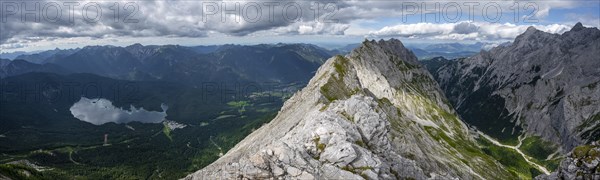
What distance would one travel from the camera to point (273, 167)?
57375 millimetres

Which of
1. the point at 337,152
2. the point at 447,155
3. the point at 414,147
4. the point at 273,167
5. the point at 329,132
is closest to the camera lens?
the point at 273,167

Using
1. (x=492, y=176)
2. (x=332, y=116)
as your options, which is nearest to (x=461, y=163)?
(x=492, y=176)

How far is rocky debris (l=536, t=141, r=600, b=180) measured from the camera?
2482 inches

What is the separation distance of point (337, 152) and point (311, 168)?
6175mm

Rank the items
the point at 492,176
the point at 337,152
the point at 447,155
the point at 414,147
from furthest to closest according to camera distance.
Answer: the point at 492,176 < the point at 447,155 < the point at 414,147 < the point at 337,152

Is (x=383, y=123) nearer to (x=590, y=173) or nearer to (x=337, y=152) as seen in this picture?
(x=337, y=152)

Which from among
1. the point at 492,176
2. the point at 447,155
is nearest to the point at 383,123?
the point at 447,155

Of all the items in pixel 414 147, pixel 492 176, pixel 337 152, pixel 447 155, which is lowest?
pixel 492 176

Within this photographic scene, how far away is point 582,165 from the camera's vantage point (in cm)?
6525

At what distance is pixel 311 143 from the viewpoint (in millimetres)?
65875

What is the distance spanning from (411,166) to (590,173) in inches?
1055

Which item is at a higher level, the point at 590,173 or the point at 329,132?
the point at 329,132

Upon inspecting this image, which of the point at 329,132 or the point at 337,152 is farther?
the point at 329,132

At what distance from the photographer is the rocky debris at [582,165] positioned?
207ft
